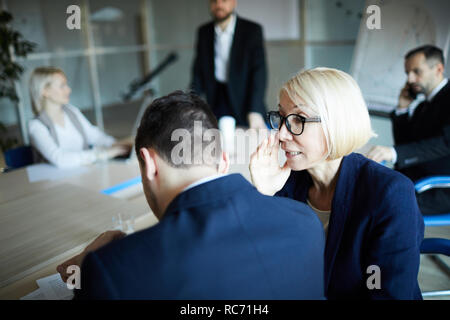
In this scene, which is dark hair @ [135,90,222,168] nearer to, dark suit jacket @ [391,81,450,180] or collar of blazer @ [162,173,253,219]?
collar of blazer @ [162,173,253,219]

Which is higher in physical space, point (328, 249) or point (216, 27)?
point (216, 27)

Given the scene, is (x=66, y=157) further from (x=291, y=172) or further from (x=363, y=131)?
(x=363, y=131)

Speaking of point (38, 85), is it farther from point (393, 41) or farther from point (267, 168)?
point (393, 41)

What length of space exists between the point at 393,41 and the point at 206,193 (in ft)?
10.8

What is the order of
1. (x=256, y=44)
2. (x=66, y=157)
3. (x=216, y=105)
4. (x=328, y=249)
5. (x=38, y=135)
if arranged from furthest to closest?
(x=216, y=105)
(x=256, y=44)
(x=38, y=135)
(x=66, y=157)
(x=328, y=249)

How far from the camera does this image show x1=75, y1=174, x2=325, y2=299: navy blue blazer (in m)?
0.73

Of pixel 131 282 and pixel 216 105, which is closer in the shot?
pixel 131 282

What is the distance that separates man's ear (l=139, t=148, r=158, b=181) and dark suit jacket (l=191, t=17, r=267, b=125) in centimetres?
241

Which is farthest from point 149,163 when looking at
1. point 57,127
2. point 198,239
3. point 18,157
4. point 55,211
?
point 18,157

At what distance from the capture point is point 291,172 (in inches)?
65.0

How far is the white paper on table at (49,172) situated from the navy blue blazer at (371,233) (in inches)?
62.5

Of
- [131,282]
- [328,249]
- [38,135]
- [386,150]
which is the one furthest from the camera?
[38,135]
